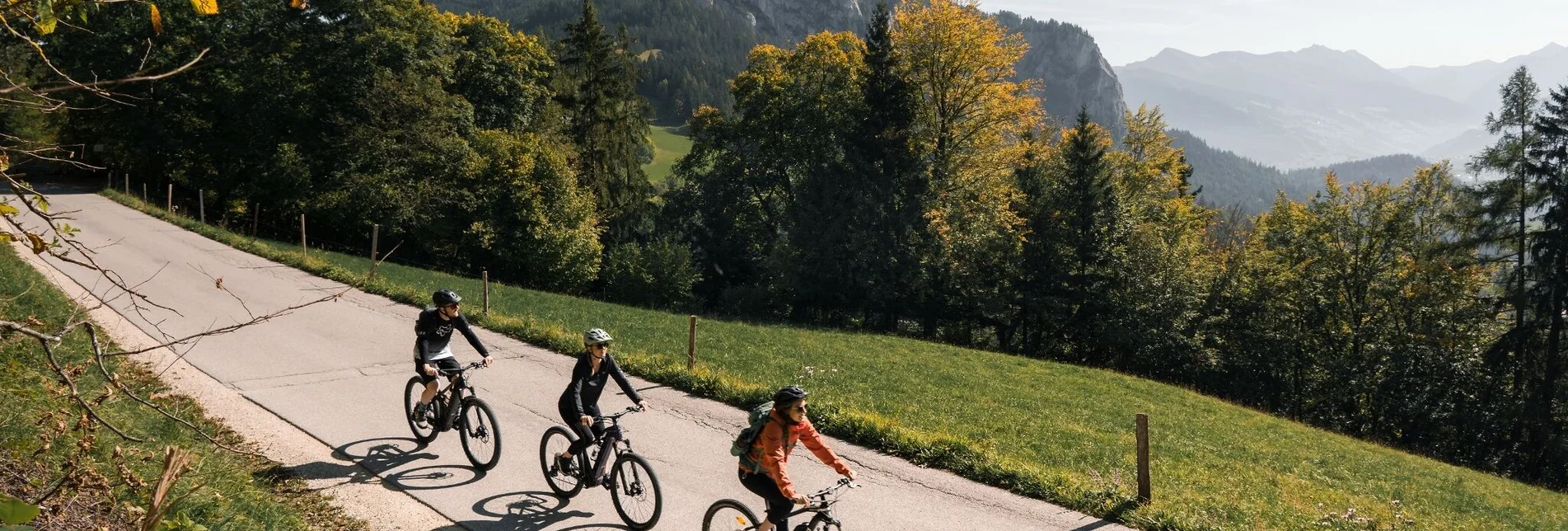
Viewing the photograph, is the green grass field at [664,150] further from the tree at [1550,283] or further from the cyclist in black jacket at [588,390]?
the cyclist in black jacket at [588,390]

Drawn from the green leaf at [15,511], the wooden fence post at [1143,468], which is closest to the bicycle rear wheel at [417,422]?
the green leaf at [15,511]

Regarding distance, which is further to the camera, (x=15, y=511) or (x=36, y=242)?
(x=36, y=242)

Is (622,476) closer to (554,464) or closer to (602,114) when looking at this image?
(554,464)

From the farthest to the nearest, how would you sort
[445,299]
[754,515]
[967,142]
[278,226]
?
[278,226]
[967,142]
[445,299]
[754,515]

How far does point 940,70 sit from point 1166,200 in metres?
16.1

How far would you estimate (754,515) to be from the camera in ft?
24.7

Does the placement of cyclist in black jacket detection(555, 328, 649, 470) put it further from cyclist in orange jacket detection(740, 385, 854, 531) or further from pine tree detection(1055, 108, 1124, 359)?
pine tree detection(1055, 108, 1124, 359)

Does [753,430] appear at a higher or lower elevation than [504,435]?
higher

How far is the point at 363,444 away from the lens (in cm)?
1077

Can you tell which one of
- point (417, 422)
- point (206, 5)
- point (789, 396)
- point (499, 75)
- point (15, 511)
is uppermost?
point (499, 75)

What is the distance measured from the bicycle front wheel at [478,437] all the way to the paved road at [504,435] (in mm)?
163

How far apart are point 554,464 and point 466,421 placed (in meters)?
1.57

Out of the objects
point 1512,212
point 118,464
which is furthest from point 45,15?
point 1512,212

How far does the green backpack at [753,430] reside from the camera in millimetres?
7094
